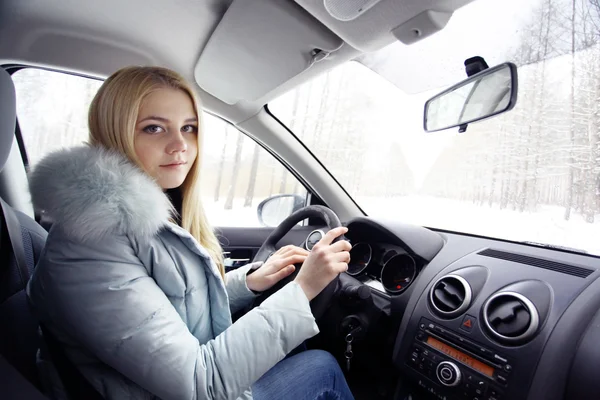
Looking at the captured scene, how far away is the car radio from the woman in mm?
531

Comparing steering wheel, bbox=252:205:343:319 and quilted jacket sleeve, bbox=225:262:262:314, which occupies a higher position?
steering wheel, bbox=252:205:343:319

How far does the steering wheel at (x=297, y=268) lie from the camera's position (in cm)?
136

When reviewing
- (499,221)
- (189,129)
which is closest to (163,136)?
(189,129)

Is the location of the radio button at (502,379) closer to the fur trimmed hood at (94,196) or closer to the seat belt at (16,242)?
the fur trimmed hood at (94,196)

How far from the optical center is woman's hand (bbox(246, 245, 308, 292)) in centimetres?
156

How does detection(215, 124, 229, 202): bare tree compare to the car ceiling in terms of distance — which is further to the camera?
detection(215, 124, 229, 202): bare tree

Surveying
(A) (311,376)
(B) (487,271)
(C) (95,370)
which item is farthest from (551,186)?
(C) (95,370)

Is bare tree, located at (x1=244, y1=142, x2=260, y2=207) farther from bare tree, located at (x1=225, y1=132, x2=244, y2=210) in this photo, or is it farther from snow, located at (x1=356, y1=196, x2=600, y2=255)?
snow, located at (x1=356, y1=196, x2=600, y2=255)

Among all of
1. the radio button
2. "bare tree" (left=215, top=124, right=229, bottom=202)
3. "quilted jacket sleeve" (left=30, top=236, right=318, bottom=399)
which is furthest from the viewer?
"bare tree" (left=215, top=124, right=229, bottom=202)

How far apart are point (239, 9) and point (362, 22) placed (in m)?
0.54

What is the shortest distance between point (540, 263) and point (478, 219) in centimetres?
64

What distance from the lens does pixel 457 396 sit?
1.33 metres

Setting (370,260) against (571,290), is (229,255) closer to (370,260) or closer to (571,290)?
(370,260)

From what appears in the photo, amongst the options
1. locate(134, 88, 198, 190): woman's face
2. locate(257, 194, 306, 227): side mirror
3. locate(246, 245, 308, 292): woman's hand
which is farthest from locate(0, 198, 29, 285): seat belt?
locate(257, 194, 306, 227): side mirror
